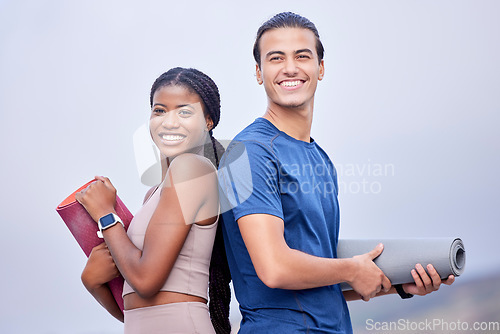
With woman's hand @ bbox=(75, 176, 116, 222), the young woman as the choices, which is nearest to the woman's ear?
the young woman

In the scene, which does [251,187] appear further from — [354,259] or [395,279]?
[395,279]

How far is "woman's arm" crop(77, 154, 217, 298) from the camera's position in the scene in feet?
4.34

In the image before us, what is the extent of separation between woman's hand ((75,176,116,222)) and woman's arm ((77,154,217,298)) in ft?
0.32

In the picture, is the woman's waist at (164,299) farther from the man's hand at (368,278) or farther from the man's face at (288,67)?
the man's face at (288,67)

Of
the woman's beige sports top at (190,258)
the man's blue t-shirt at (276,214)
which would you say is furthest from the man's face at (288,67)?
the woman's beige sports top at (190,258)

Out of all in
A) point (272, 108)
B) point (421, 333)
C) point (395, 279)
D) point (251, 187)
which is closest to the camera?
point (251, 187)

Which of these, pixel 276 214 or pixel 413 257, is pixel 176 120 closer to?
pixel 276 214

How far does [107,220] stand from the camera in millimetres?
1433

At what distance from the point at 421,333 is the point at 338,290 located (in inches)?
80.2

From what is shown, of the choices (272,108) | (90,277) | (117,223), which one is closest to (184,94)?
(272,108)

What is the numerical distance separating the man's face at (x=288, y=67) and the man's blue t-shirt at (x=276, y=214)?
103 mm

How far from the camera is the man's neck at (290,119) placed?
1447mm

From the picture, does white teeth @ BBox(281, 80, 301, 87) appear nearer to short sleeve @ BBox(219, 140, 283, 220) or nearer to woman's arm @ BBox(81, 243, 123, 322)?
→ short sleeve @ BBox(219, 140, 283, 220)

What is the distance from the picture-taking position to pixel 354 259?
132cm
